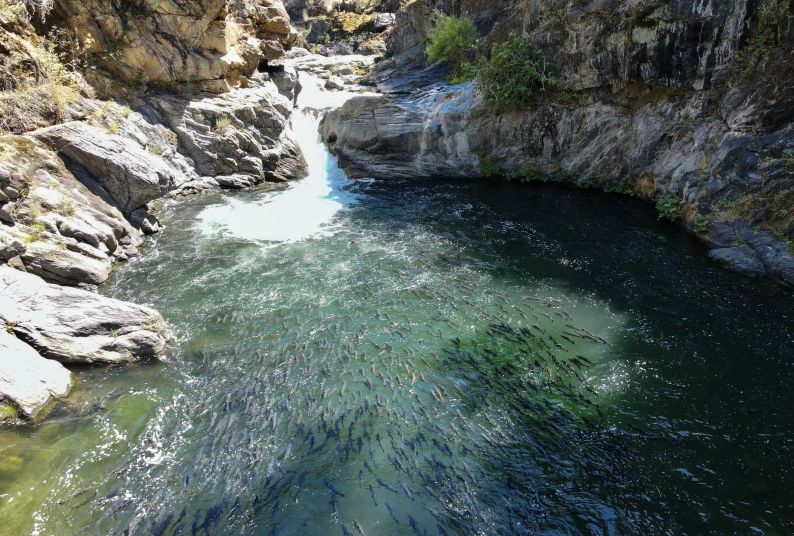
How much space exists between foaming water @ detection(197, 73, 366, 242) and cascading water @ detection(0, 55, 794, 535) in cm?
203

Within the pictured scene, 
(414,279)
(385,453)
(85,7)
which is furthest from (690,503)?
(85,7)

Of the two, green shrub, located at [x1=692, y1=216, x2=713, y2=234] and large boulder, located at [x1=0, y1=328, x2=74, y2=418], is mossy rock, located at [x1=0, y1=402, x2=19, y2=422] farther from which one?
green shrub, located at [x1=692, y1=216, x2=713, y2=234]

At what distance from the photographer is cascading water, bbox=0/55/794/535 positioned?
630 cm

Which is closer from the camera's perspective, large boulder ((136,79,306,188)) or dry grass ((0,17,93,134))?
dry grass ((0,17,93,134))

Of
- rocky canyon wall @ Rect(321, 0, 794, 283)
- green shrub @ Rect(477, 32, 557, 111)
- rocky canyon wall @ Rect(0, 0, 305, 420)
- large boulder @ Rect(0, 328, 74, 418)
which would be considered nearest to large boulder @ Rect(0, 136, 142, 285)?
rocky canyon wall @ Rect(0, 0, 305, 420)

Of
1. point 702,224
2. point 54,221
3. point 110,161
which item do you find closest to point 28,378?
point 54,221

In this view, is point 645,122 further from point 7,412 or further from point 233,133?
point 7,412

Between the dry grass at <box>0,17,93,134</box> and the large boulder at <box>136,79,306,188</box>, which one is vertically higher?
the dry grass at <box>0,17,93,134</box>

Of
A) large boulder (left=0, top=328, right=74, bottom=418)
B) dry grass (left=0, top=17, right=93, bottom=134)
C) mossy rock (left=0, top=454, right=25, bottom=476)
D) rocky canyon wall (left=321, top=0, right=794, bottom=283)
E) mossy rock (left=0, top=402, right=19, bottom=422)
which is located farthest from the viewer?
dry grass (left=0, top=17, right=93, bottom=134)

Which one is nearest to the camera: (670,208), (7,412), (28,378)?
(7,412)

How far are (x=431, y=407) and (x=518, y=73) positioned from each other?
18.4 meters

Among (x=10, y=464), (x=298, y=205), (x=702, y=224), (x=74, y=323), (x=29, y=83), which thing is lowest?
(x=702, y=224)

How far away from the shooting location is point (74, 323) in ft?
30.6

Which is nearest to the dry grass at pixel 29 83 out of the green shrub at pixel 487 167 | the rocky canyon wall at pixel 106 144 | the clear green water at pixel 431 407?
the rocky canyon wall at pixel 106 144
